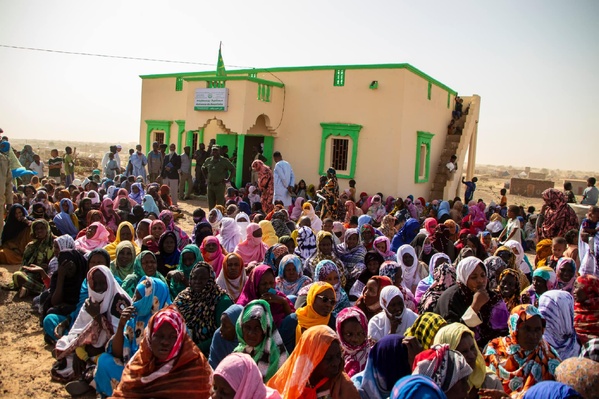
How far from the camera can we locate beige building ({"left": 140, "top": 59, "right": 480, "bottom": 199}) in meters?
14.6

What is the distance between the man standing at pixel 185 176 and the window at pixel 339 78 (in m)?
4.91

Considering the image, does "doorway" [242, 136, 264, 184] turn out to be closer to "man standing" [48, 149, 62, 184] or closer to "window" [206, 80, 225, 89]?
"window" [206, 80, 225, 89]

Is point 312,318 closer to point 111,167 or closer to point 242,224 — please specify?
point 242,224

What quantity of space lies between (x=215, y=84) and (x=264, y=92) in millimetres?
1478

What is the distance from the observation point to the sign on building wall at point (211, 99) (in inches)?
600

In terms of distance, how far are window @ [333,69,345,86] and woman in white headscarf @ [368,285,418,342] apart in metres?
11.9

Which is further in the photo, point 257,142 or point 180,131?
point 180,131

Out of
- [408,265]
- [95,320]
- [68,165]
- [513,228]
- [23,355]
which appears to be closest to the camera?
[95,320]

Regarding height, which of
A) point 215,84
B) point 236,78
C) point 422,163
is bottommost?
point 422,163

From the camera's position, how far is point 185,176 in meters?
16.2

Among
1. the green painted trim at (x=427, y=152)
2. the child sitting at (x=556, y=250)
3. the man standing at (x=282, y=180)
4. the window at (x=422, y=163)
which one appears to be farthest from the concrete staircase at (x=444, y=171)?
the child sitting at (x=556, y=250)

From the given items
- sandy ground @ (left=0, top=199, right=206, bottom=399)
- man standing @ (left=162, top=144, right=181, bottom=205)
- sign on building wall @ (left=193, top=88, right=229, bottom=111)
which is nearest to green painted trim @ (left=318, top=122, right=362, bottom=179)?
sign on building wall @ (left=193, top=88, right=229, bottom=111)

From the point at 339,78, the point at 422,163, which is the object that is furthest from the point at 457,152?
the point at 339,78

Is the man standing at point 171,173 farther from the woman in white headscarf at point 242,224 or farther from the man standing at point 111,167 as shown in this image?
the woman in white headscarf at point 242,224
